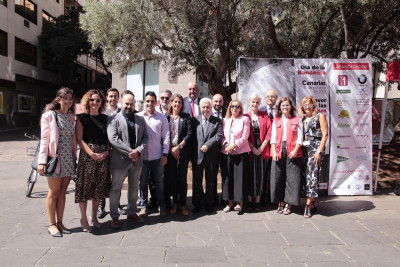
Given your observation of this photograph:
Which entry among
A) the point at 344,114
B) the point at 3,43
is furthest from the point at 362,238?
the point at 3,43

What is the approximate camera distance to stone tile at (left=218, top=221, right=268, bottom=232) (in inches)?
174

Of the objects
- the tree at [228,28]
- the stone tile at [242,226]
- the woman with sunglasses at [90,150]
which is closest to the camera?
the woman with sunglasses at [90,150]

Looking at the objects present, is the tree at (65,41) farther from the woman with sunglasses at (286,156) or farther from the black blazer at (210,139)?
the woman with sunglasses at (286,156)

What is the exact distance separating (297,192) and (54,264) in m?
3.48

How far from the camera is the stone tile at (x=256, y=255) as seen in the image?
348 cm

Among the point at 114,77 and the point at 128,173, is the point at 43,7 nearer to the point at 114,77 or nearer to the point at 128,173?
the point at 114,77

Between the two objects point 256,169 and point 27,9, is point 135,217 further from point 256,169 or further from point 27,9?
point 27,9

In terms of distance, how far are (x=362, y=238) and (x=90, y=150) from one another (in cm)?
367

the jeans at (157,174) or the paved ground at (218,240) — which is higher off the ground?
the jeans at (157,174)

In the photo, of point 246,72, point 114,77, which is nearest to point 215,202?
point 246,72

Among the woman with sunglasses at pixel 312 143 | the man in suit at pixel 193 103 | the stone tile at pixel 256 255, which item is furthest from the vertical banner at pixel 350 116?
the stone tile at pixel 256 255

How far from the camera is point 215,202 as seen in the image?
551 cm

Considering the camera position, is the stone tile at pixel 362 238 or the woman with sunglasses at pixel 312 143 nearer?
the stone tile at pixel 362 238

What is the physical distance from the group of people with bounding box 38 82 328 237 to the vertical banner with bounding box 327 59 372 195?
1184mm
